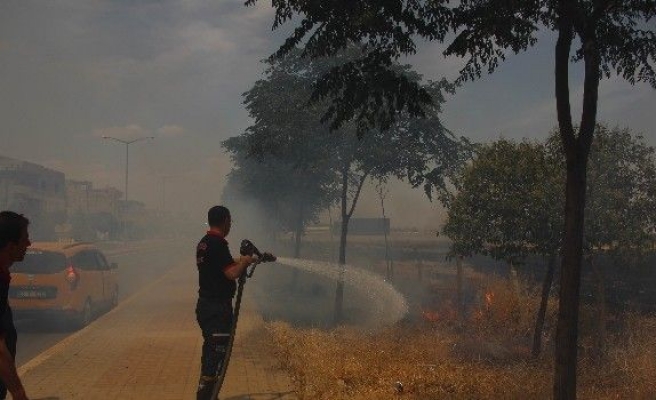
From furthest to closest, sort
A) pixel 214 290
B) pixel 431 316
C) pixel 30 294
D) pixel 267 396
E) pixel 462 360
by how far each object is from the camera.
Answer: pixel 431 316 → pixel 30 294 → pixel 462 360 → pixel 267 396 → pixel 214 290

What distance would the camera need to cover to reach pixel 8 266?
3.25 metres

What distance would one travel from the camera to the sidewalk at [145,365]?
6.32 meters

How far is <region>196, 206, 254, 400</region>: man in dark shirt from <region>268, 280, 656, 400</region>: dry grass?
122 cm

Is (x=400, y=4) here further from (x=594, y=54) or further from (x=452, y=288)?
(x=452, y=288)

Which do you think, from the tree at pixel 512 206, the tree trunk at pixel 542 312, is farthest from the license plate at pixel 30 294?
the tree trunk at pixel 542 312

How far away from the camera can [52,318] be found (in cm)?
1140

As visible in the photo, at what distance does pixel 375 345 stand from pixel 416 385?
2257mm

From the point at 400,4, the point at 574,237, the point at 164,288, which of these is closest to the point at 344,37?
the point at 400,4

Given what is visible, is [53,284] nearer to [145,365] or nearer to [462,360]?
[145,365]

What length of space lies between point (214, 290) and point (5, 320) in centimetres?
205

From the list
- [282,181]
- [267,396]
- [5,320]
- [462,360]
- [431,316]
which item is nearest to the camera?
[5,320]

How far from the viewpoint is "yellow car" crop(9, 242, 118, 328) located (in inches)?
439

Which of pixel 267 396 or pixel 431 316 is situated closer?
pixel 267 396

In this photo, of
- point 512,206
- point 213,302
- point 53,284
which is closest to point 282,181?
point 53,284
